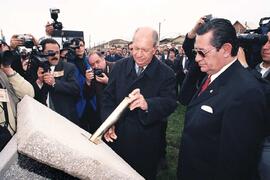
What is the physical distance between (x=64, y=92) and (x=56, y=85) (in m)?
0.18

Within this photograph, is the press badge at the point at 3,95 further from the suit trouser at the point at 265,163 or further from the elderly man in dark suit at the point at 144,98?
the suit trouser at the point at 265,163

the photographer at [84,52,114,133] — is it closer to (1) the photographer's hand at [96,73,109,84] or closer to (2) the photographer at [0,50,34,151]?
(1) the photographer's hand at [96,73,109,84]

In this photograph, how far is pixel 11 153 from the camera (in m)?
1.04

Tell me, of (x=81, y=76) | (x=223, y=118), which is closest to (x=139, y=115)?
(x=223, y=118)

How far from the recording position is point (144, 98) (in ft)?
8.75

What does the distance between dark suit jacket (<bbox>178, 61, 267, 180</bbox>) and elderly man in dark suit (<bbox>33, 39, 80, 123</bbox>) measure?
2464mm

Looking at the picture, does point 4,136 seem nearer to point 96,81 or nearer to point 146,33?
point 146,33

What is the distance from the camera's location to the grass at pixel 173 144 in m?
4.55

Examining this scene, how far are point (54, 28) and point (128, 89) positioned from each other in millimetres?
2608

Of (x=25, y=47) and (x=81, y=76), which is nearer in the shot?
(x=25, y=47)

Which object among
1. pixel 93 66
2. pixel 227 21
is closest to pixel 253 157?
pixel 227 21

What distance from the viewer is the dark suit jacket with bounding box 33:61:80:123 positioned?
3.95 meters

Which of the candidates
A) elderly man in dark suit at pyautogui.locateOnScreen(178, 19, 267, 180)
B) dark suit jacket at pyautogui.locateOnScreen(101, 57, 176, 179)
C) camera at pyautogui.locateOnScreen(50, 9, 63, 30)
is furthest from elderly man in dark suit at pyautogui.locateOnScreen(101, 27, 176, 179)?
camera at pyautogui.locateOnScreen(50, 9, 63, 30)

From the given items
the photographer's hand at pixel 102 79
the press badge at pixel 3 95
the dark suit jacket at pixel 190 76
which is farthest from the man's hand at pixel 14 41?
the dark suit jacket at pixel 190 76
